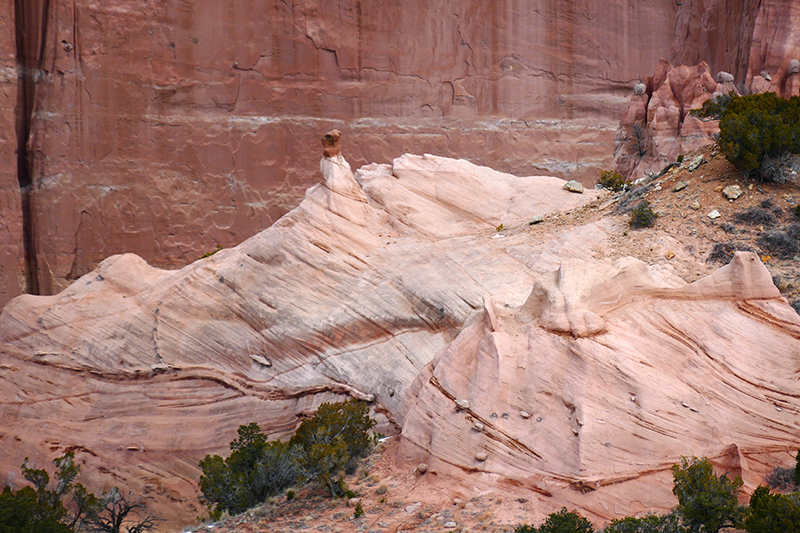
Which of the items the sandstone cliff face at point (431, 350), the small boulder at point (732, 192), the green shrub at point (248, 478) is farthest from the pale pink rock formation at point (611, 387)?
the small boulder at point (732, 192)

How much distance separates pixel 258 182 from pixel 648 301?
70.6 ft

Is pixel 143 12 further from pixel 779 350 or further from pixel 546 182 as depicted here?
pixel 779 350

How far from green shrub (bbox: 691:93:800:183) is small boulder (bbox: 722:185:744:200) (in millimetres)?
458

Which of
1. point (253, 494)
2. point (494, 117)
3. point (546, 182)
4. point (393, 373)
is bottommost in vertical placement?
point (253, 494)

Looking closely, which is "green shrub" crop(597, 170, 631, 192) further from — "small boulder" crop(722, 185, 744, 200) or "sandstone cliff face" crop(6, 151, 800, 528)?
"small boulder" crop(722, 185, 744, 200)

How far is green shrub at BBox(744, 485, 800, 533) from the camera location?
7379mm

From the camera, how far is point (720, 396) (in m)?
10.1

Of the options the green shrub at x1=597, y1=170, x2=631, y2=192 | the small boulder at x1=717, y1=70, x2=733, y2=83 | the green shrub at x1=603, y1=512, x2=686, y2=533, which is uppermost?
the small boulder at x1=717, y1=70, x2=733, y2=83

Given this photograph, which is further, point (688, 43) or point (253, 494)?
point (688, 43)

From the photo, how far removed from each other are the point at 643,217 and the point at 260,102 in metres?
19.4

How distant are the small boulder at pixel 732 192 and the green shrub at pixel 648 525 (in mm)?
8935

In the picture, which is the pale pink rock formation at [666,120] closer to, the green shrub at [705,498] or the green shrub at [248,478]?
the green shrub at [705,498]

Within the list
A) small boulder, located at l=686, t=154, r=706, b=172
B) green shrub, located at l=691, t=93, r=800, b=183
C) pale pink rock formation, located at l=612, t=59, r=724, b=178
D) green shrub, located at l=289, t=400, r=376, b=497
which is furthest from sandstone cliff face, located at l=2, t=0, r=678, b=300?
green shrub, located at l=691, t=93, r=800, b=183

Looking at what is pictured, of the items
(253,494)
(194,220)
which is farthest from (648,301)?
(194,220)
